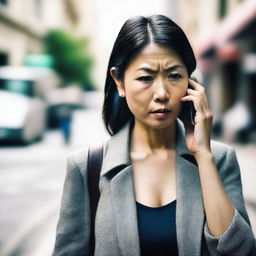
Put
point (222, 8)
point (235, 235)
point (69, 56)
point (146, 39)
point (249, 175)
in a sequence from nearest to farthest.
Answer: point (235, 235) < point (146, 39) < point (249, 175) < point (222, 8) < point (69, 56)

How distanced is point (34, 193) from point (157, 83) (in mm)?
5731

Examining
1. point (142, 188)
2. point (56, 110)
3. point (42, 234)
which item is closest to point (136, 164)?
point (142, 188)

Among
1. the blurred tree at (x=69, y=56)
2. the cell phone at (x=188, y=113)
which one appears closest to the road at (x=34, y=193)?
the cell phone at (x=188, y=113)

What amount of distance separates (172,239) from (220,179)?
0.31 metres

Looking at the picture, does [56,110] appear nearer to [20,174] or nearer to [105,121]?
[20,174]

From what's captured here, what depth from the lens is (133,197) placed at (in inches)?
74.3

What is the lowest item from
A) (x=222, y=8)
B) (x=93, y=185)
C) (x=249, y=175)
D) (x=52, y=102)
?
(x=93, y=185)

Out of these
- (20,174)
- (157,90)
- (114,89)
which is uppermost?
(20,174)

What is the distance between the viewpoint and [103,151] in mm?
1998

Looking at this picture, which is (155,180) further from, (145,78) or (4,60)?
(4,60)

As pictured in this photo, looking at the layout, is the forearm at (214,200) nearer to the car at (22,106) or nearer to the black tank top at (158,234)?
the black tank top at (158,234)

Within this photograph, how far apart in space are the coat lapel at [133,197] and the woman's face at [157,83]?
7.9 inches

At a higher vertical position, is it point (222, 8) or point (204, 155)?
point (222, 8)

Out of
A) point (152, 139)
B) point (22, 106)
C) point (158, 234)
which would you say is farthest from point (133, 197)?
point (22, 106)
